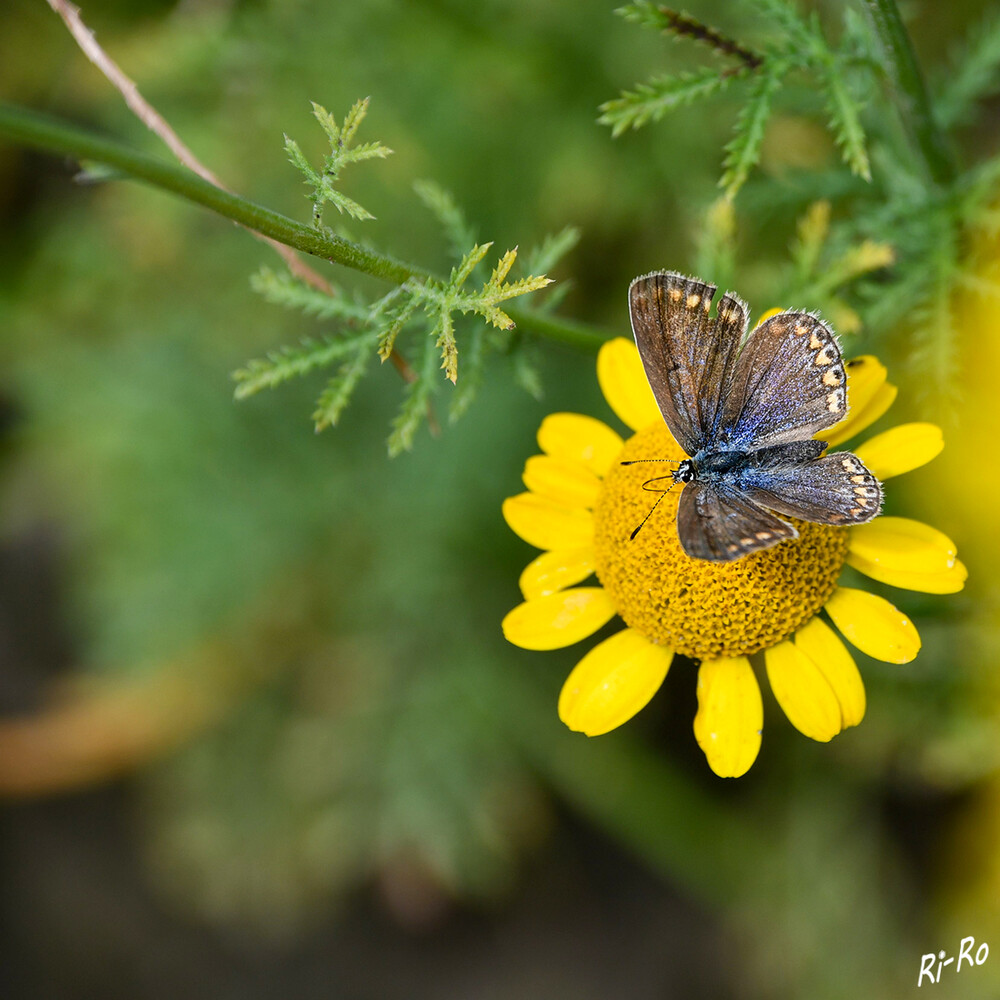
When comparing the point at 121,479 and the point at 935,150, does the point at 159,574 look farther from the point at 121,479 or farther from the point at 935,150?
the point at 935,150

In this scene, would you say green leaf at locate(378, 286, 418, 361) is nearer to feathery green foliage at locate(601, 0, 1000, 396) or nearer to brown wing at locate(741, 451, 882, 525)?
feathery green foliage at locate(601, 0, 1000, 396)

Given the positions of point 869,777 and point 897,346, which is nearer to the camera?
point 897,346

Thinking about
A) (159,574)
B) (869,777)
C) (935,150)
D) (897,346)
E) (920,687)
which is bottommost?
(869,777)

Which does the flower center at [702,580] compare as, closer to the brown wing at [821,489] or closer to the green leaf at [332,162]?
the brown wing at [821,489]

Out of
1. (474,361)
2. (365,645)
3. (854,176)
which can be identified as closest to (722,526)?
(474,361)

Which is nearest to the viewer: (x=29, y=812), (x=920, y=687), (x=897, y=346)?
(x=897, y=346)

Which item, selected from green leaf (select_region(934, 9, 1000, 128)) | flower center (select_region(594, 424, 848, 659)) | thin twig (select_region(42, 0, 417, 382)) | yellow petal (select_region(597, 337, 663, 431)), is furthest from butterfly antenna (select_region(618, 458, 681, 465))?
green leaf (select_region(934, 9, 1000, 128))

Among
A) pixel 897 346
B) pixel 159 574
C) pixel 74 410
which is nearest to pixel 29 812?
pixel 159 574

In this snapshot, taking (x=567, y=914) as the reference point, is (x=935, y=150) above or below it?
above
